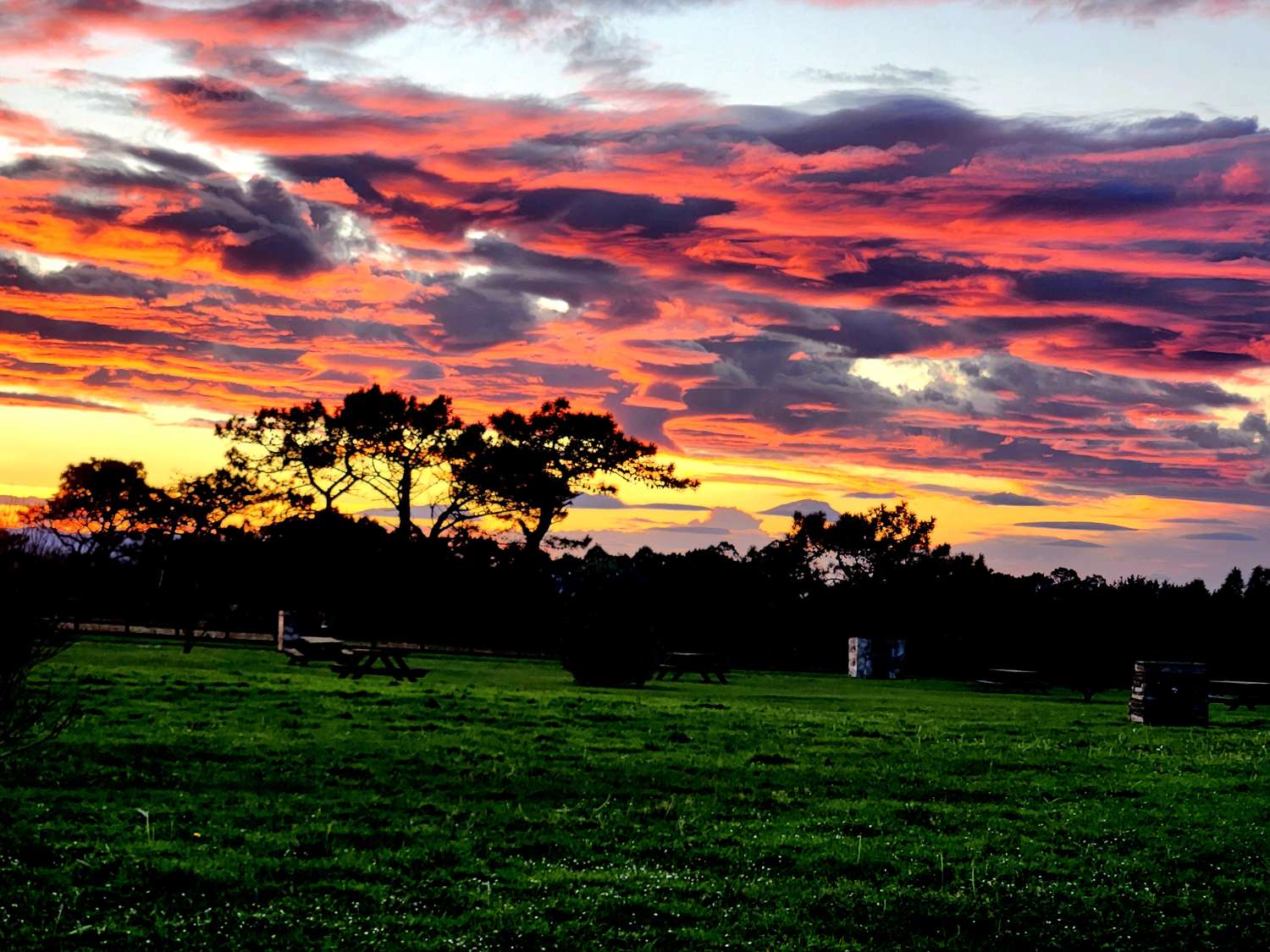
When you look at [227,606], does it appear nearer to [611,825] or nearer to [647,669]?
[647,669]

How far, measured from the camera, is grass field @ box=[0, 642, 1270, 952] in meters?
10.8

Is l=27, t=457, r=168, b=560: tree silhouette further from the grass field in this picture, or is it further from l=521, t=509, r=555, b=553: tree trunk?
the grass field

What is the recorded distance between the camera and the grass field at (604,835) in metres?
10.8

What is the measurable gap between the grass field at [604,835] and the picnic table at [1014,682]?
21.0 m

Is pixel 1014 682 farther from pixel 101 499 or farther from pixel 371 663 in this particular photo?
pixel 101 499

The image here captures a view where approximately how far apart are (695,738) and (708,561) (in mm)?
44156

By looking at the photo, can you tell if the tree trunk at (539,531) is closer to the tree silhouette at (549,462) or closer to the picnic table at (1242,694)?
the tree silhouette at (549,462)

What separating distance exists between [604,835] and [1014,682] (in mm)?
34462

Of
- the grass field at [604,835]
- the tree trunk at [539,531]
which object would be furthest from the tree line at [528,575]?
the grass field at [604,835]

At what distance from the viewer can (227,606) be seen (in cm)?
6191

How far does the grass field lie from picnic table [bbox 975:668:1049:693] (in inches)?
826

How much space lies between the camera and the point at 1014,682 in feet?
150

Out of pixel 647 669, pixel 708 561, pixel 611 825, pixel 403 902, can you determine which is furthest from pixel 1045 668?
pixel 403 902

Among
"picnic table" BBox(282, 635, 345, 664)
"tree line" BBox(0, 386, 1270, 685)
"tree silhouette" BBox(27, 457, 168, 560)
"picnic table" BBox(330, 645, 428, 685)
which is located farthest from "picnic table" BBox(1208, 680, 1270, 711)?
"tree silhouette" BBox(27, 457, 168, 560)
